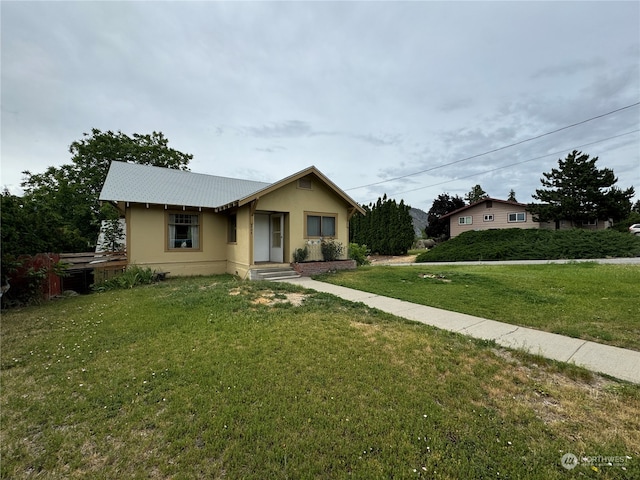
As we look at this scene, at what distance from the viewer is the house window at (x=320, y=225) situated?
12281mm

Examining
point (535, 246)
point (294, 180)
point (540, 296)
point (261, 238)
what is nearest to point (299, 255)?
point (261, 238)

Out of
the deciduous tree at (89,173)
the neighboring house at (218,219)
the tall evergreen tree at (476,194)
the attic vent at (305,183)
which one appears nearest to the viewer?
the neighboring house at (218,219)

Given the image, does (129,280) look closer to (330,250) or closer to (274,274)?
(274,274)

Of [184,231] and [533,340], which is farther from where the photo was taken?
[184,231]

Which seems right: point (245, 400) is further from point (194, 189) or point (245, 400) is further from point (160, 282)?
point (194, 189)

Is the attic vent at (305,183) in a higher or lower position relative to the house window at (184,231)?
higher

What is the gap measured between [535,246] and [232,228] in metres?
18.1

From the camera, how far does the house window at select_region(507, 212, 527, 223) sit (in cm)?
2653

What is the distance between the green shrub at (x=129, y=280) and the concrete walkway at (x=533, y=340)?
818 cm

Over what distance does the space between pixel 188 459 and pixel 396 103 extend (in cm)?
1636

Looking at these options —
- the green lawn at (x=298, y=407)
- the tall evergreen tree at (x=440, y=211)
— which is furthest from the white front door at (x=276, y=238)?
the tall evergreen tree at (x=440, y=211)

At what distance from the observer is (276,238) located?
1247cm

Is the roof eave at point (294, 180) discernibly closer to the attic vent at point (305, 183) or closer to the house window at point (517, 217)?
the attic vent at point (305, 183)

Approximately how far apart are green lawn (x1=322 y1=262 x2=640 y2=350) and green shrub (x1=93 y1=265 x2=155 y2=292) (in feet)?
21.4
